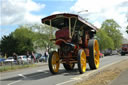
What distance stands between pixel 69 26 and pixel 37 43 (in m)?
52.4

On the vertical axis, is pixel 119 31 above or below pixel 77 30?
above

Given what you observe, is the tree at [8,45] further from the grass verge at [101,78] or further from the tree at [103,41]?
the grass verge at [101,78]

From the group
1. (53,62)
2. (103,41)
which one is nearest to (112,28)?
(103,41)

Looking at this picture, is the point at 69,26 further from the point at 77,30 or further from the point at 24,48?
the point at 24,48

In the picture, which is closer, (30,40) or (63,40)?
(63,40)

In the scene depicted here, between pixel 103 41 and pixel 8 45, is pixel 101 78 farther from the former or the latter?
pixel 103 41

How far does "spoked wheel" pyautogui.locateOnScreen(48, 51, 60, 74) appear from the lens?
44.1ft

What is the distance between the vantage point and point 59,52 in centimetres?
1426

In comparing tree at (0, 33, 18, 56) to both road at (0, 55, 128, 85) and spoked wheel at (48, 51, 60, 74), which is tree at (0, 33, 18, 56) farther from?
spoked wheel at (48, 51, 60, 74)

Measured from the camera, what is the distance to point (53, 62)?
45.3 feet

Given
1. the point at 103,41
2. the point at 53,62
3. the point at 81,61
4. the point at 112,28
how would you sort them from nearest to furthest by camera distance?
the point at 81,61
the point at 53,62
the point at 103,41
the point at 112,28

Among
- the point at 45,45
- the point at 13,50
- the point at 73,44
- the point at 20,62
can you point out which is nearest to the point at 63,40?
the point at 73,44

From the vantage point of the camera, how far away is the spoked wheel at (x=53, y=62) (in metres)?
13.4

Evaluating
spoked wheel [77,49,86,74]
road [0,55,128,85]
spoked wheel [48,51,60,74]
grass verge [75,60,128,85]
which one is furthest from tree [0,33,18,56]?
grass verge [75,60,128,85]
